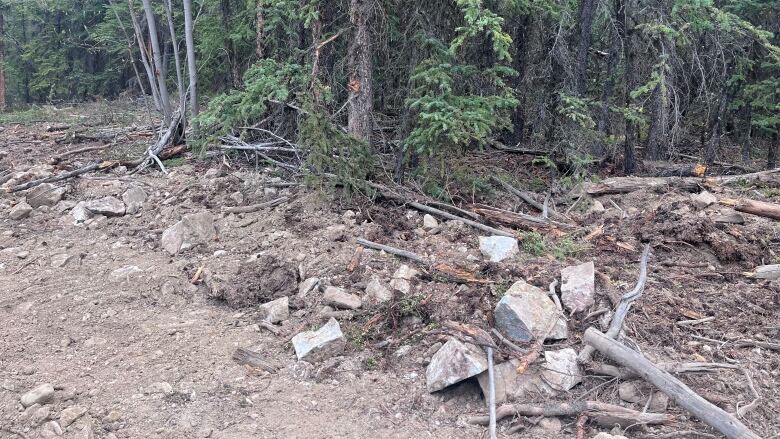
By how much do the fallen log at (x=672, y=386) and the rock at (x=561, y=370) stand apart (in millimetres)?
234

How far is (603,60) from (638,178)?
12.1 ft

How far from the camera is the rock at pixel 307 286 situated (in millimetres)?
6168

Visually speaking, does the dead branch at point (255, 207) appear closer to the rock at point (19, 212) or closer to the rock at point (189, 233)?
the rock at point (189, 233)

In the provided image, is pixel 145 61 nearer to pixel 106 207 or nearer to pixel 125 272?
pixel 106 207

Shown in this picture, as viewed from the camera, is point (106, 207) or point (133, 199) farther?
point (133, 199)

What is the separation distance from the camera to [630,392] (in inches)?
180

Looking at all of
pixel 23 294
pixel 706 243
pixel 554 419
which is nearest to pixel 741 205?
pixel 706 243

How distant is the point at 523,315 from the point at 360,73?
4935mm

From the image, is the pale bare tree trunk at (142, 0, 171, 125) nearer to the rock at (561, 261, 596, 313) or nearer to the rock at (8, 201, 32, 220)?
the rock at (8, 201, 32, 220)

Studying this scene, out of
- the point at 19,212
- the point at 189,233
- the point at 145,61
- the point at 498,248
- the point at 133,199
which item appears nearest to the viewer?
the point at 498,248

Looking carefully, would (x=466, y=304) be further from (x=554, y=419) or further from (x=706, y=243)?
(x=706, y=243)

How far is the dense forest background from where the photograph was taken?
8.08m

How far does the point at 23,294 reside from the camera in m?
6.42

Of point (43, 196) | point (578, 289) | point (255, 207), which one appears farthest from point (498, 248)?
point (43, 196)
